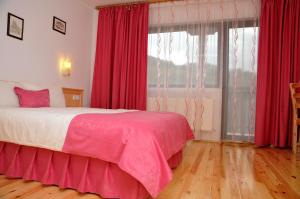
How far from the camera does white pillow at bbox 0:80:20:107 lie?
2.33 m

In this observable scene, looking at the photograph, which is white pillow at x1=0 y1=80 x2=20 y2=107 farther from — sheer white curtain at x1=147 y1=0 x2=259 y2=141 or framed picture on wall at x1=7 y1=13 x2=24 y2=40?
sheer white curtain at x1=147 y1=0 x2=259 y2=141

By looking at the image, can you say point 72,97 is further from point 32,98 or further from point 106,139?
point 106,139

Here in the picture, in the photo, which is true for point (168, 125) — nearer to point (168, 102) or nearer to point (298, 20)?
point (168, 102)

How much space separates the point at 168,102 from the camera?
13.1 feet

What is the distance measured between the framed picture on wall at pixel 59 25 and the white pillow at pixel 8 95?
141cm

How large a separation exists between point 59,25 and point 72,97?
3.91ft

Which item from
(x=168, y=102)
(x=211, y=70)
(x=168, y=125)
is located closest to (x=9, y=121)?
(x=168, y=125)

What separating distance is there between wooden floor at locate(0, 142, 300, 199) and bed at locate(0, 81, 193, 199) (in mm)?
115

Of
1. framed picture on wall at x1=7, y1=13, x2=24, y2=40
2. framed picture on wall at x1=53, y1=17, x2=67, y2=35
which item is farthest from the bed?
framed picture on wall at x1=53, y1=17, x2=67, y2=35

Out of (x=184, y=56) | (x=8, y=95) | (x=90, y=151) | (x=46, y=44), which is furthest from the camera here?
(x=184, y=56)

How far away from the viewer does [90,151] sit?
154 centimetres

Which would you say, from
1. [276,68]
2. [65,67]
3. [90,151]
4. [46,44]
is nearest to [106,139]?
[90,151]

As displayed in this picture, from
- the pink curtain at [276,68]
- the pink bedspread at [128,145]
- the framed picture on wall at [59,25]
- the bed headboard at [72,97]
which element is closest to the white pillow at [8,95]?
the bed headboard at [72,97]

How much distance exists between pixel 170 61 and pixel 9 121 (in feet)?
9.21
